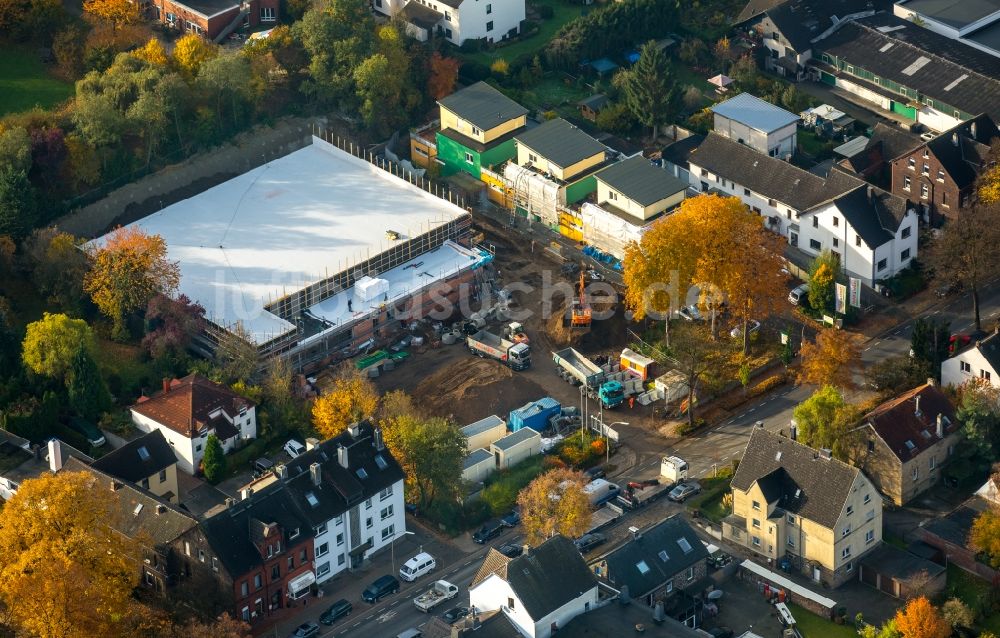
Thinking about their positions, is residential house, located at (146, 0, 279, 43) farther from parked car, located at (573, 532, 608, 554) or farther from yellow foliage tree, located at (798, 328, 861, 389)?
parked car, located at (573, 532, 608, 554)

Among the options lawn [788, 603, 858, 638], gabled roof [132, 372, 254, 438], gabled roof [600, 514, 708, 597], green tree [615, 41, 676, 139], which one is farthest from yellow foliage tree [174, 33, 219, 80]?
lawn [788, 603, 858, 638]

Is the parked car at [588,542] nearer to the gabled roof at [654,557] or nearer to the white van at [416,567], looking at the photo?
the gabled roof at [654,557]

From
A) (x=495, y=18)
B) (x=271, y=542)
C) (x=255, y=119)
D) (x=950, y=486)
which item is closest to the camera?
(x=271, y=542)

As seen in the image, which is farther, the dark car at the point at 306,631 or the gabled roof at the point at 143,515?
the gabled roof at the point at 143,515

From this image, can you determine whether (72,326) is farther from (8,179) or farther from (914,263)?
(914,263)

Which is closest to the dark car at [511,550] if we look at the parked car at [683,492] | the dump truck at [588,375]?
the parked car at [683,492]

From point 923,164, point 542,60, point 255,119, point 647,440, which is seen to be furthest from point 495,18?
point 647,440
